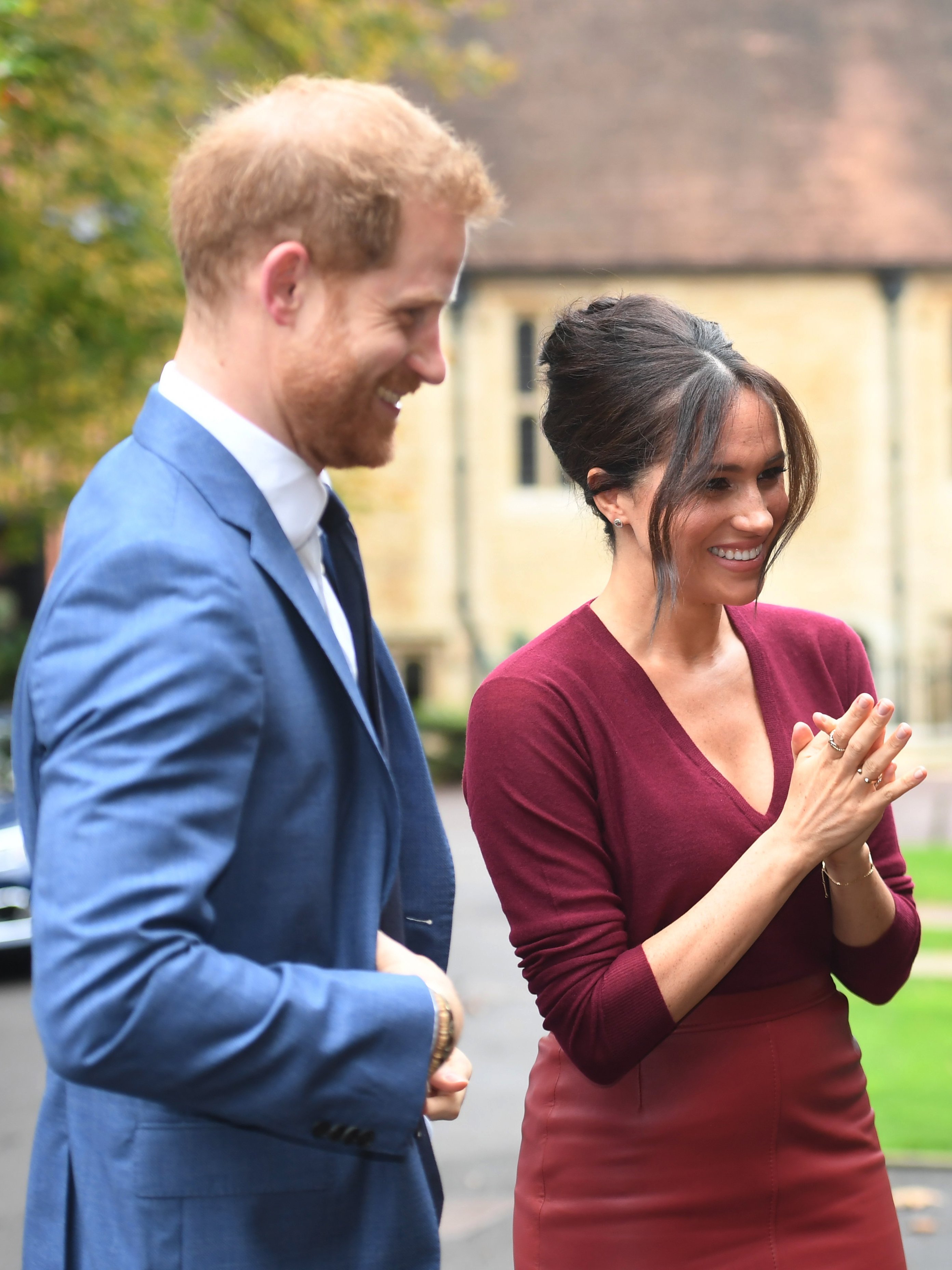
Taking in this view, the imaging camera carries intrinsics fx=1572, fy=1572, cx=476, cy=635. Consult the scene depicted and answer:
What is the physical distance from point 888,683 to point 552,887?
20306 mm

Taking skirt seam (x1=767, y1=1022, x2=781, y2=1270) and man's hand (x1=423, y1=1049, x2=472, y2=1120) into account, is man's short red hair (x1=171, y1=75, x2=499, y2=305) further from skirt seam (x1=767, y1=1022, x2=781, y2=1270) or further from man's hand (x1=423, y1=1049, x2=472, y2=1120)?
skirt seam (x1=767, y1=1022, x2=781, y2=1270)

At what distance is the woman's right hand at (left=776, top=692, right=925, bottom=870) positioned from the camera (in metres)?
2.17

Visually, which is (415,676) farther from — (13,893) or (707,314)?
(13,893)

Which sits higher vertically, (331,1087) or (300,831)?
(300,831)

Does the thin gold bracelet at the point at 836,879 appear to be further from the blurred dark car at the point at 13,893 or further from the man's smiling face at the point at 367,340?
the blurred dark car at the point at 13,893

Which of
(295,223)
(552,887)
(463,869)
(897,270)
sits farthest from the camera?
(897,270)

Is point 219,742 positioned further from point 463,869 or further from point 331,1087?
point 463,869

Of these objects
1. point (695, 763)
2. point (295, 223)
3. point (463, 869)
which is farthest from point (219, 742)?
point (463, 869)

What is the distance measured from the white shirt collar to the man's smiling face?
29 mm

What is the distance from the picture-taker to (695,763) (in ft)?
7.89

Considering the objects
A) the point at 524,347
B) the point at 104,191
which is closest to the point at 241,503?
the point at 104,191

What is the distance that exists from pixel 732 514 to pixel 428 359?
83 centimetres

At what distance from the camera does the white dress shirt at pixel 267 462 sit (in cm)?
171

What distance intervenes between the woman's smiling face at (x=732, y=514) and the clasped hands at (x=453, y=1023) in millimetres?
867
